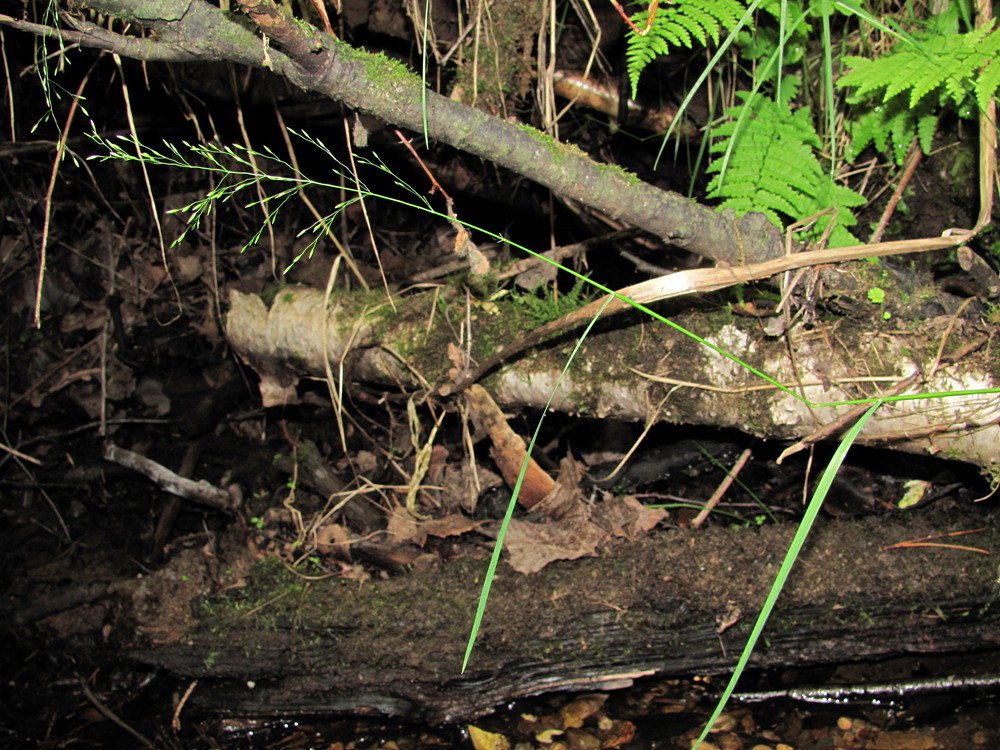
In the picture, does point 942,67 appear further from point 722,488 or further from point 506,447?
point 506,447

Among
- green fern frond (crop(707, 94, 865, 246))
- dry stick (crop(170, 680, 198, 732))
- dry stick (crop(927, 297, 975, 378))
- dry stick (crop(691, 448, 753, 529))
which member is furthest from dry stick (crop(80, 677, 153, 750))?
dry stick (crop(927, 297, 975, 378))

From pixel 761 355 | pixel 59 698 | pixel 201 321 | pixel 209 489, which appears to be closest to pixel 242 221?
pixel 201 321

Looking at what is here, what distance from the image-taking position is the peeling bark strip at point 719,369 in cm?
202

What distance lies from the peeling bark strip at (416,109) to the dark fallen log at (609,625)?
1.08 meters

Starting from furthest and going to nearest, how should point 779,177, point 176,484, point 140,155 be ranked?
1. point 176,484
2. point 779,177
3. point 140,155

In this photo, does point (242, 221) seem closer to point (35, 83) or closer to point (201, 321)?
point (201, 321)

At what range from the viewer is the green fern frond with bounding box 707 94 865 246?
2094 millimetres

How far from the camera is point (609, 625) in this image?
2.32 m

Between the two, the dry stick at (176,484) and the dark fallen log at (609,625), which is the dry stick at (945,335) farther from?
the dry stick at (176,484)

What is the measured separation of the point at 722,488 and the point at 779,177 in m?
1.14

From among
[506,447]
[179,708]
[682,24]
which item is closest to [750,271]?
[682,24]

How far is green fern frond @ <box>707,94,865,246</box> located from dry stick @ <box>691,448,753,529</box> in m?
0.85

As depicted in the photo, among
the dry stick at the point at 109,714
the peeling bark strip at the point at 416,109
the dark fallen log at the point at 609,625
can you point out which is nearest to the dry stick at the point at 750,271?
the peeling bark strip at the point at 416,109

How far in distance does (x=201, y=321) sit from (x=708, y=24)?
252 centimetres
